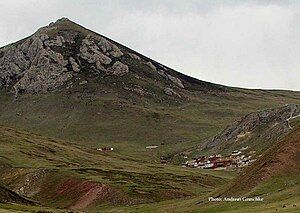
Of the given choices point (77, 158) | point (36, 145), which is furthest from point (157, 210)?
point (36, 145)

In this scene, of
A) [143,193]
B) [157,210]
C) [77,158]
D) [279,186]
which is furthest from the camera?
[77,158]

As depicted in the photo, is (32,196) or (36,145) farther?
(36,145)

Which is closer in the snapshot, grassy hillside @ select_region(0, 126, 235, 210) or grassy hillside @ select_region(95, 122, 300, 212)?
grassy hillside @ select_region(95, 122, 300, 212)

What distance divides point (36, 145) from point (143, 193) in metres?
86.4

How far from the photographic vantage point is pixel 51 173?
14612 centimetres

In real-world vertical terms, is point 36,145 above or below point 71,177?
above

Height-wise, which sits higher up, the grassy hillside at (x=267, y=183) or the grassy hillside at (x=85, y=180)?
the grassy hillside at (x=85, y=180)

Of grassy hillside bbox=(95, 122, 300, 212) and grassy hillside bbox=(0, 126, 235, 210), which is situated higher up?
grassy hillside bbox=(0, 126, 235, 210)

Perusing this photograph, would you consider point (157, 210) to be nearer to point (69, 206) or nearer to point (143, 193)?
point (143, 193)

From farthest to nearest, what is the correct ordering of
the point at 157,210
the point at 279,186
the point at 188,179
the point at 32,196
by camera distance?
the point at 188,179
the point at 32,196
the point at 157,210
the point at 279,186

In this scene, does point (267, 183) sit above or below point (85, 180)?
below

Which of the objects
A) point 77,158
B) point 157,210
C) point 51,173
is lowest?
point 157,210

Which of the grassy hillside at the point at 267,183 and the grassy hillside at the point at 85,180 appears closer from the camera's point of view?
the grassy hillside at the point at 267,183

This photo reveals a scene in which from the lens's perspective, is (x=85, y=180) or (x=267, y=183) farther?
(x=85, y=180)
